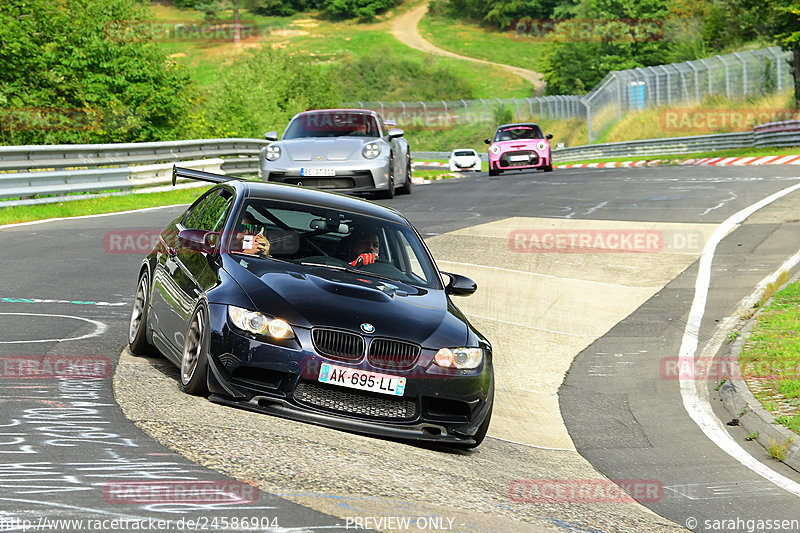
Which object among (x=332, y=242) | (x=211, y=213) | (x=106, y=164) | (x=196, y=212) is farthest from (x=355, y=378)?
(x=106, y=164)

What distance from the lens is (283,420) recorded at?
6395mm

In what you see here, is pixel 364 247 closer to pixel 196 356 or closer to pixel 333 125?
pixel 196 356

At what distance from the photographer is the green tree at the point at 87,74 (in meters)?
34.0

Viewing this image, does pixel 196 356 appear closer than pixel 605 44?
Yes

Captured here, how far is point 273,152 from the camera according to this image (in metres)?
18.1

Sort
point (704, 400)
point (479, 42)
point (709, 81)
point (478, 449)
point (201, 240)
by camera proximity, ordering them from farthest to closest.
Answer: point (479, 42)
point (709, 81)
point (704, 400)
point (201, 240)
point (478, 449)

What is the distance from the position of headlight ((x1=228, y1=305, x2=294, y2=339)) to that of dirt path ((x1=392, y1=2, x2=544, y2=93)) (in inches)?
4243

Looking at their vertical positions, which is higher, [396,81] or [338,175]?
[338,175]

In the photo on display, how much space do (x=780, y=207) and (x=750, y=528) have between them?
14718 mm

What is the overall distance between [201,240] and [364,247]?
1.19 meters

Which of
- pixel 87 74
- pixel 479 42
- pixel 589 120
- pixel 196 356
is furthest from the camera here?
pixel 479 42

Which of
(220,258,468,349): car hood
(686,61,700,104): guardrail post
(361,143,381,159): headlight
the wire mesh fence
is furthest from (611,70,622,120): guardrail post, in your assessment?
(220,258,468,349): car hood

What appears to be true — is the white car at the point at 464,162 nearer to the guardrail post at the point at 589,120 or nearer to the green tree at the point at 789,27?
the guardrail post at the point at 589,120

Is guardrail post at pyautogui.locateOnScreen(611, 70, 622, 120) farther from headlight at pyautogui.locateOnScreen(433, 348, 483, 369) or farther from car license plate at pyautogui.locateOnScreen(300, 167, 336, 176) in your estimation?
headlight at pyautogui.locateOnScreen(433, 348, 483, 369)
